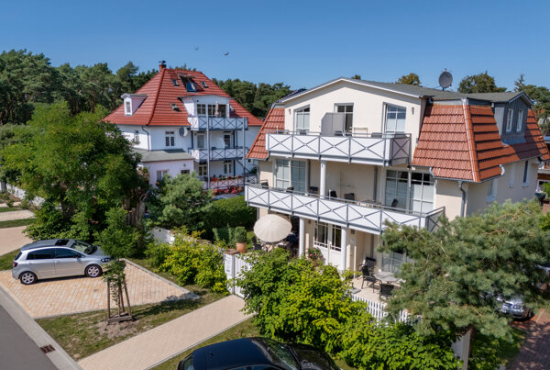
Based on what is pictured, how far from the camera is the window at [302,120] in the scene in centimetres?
1870

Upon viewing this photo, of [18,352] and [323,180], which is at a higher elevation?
[323,180]

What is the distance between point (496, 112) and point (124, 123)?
1016 inches

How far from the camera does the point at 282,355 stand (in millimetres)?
8281

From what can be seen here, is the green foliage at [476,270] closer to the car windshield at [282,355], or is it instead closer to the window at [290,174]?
the car windshield at [282,355]

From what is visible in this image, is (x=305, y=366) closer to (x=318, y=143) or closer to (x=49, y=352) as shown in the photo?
(x=49, y=352)

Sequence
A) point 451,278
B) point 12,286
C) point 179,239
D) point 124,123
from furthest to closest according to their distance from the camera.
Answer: point 124,123
point 179,239
point 12,286
point 451,278

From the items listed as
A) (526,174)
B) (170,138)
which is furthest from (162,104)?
(526,174)

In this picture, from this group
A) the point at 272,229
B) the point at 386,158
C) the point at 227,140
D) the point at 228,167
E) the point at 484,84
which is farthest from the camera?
the point at 484,84

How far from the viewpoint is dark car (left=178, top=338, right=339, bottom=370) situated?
24.9 feet

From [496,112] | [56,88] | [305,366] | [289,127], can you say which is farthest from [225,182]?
[56,88]

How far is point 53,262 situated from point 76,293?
2058 millimetres

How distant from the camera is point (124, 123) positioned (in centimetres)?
3008

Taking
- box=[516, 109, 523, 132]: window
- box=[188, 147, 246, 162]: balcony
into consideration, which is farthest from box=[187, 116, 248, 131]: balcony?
box=[516, 109, 523, 132]: window

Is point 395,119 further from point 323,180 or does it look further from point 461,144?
point 323,180
